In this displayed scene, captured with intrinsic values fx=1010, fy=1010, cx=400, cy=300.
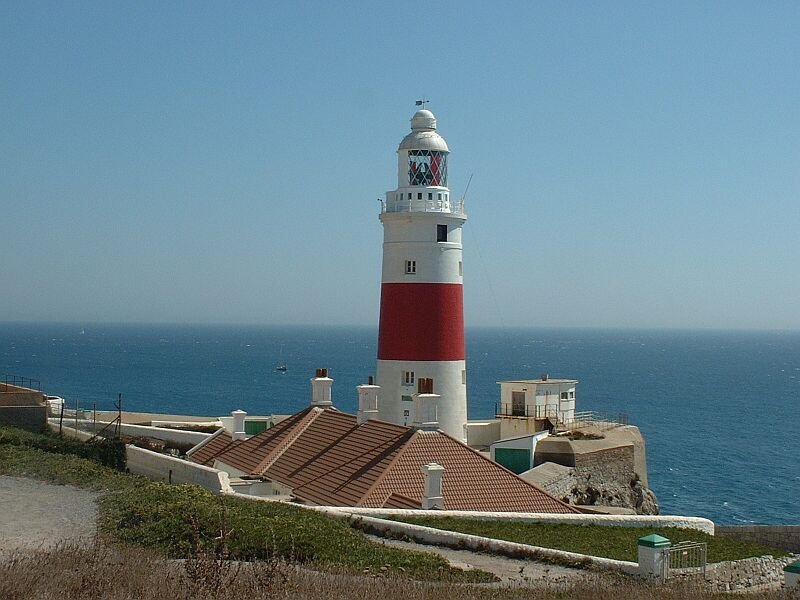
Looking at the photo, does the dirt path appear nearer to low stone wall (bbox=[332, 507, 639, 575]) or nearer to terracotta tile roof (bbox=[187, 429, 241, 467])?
low stone wall (bbox=[332, 507, 639, 575])

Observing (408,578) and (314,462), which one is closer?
(408,578)

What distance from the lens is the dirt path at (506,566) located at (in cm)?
1472

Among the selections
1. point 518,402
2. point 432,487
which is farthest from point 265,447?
point 518,402

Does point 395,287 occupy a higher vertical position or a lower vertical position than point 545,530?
higher

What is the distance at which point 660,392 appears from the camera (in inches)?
4402

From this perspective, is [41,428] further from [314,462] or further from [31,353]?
[31,353]

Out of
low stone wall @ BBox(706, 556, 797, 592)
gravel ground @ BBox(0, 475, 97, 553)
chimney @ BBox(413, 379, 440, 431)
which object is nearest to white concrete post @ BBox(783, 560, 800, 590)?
low stone wall @ BBox(706, 556, 797, 592)

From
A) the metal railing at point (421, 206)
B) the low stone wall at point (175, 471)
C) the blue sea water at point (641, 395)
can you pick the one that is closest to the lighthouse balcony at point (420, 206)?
the metal railing at point (421, 206)

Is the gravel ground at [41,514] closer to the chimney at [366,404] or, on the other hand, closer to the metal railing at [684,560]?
the chimney at [366,404]

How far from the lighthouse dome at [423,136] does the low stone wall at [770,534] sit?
12.7 meters

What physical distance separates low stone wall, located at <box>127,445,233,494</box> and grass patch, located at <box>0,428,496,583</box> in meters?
Answer: 2.15

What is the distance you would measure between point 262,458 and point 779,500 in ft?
102

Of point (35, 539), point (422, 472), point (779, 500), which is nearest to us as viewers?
point (35, 539)

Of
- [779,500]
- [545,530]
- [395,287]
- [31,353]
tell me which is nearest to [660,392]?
[779,500]
